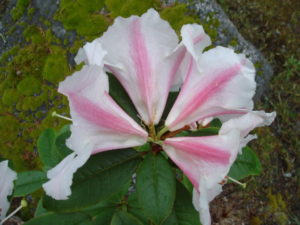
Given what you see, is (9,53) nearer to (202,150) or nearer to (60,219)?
(60,219)

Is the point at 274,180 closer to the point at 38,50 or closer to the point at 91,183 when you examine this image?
the point at 38,50

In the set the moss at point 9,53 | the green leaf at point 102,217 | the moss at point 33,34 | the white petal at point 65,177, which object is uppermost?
the white petal at point 65,177

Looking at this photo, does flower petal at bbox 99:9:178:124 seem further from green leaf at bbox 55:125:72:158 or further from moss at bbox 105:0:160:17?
moss at bbox 105:0:160:17

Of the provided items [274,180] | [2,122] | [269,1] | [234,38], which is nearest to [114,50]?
[2,122]

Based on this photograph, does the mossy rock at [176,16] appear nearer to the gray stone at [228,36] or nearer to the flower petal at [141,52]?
the gray stone at [228,36]

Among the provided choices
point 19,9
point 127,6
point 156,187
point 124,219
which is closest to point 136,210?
point 124,219

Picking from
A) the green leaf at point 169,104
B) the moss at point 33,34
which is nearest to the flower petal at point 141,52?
the green leaf at point 169,104

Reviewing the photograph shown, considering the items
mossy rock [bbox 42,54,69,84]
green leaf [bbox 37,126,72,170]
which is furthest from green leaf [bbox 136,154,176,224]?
mossy rock [bbox 42,54,69,84]
